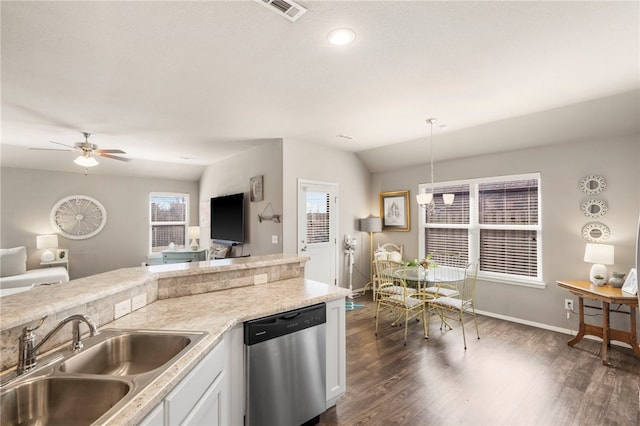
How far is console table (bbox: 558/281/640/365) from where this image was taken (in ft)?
9.40

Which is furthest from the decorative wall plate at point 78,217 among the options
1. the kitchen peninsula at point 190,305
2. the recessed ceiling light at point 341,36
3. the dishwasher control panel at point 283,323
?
the recessed ceiling light at point 341,36

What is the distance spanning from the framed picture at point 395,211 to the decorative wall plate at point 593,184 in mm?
2423

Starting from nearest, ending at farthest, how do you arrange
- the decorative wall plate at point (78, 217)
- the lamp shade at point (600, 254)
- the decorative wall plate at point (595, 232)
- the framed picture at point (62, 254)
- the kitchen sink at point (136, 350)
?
the kitchen sink at point (136, 350) → the lamp shade at point (600, 254) → the decorative wall plate at point (595, 232) → the framed picture at point (62, 254) → the decorative wall plate at point (78, 217)

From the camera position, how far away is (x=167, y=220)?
7.08m

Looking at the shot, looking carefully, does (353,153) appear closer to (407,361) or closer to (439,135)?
(439,135)

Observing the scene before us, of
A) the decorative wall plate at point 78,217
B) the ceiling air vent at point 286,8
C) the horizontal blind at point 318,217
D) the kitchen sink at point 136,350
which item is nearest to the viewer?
the kitchen sink at point 136,350

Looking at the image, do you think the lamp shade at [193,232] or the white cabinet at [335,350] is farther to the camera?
the lamp shade at [193,232]

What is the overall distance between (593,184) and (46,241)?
8479mm

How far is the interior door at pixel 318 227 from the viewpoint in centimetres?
468

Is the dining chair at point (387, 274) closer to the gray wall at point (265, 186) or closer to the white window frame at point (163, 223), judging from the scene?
the gray wall at point (265, 186)

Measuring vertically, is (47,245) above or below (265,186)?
below

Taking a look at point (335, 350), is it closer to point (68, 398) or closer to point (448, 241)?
point (68, 398)

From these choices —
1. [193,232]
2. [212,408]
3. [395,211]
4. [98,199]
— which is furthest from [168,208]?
[212,408]

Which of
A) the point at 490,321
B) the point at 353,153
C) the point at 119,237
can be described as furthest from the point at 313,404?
the point at 119,237
